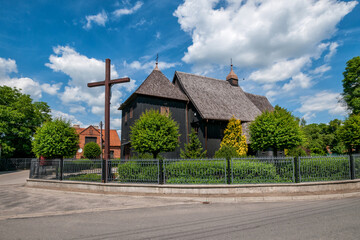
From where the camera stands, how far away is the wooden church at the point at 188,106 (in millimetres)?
21531

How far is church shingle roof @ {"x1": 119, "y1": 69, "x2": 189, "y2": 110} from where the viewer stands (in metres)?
21.5

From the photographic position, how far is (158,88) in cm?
2244

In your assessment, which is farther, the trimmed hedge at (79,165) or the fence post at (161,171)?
the trimmed hedge at (79,165)

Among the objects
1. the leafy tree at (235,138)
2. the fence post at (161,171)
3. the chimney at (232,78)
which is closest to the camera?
the fence post at (161,171)

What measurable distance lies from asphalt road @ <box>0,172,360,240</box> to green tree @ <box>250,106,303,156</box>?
6740 mm

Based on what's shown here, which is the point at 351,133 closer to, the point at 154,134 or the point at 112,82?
the point at 154,134

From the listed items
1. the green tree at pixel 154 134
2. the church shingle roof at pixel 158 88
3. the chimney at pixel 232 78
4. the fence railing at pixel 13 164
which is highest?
the chimney at pixel 232 78


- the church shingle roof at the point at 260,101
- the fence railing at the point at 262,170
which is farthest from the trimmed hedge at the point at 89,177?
the church shingle roof at the point at 260,101

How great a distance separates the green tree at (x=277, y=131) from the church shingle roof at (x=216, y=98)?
636 centimetres

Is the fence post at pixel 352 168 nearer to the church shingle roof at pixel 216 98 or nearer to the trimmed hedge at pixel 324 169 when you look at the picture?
the trimmed hedge at pixel 324 169

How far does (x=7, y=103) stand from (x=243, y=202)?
36.6 m

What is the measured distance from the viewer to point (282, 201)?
895 cm

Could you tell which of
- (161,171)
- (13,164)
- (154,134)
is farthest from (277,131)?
(13,164)

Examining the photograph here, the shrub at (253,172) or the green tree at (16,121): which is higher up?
the green tree at (16,121)
